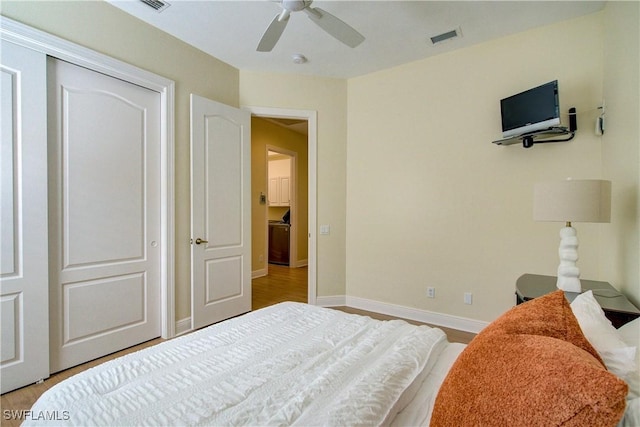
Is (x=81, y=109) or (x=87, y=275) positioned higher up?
(x=81, y=109)

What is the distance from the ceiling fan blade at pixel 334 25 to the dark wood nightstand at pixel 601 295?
80.9 inches

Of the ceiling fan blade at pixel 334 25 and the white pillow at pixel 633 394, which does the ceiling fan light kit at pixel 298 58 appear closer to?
the ceiling fan blade at pixel 334 25

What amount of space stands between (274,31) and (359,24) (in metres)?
1.00

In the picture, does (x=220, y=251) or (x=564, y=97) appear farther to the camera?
(x=220, y=251)

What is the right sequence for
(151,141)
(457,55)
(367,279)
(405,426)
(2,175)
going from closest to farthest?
(405,426) < (2,175) < (151,141) < (457,55) < (367,279)

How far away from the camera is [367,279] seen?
368 cm

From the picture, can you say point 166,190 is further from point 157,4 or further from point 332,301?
point 332,301

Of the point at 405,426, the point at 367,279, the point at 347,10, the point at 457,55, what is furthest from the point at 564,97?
the point at 405,426

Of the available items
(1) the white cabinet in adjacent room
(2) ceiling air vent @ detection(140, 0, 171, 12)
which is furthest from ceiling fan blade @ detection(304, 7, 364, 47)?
(1) the white cabinet in adjacent room

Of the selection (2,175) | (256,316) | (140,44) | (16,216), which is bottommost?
(256,316)

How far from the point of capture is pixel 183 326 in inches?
118

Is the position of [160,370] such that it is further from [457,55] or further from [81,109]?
[457,55]

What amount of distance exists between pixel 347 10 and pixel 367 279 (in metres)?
2.79

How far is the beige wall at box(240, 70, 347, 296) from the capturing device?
3.65m
